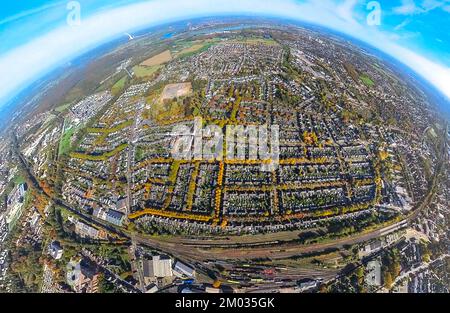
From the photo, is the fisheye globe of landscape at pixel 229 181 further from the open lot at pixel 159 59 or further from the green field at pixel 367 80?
the open lot at pixel 159 59

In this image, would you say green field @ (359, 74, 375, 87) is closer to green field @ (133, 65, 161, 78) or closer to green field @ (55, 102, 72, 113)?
green field @ (133, 65, 161, 78)

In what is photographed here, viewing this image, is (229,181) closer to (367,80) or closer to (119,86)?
(119,86)

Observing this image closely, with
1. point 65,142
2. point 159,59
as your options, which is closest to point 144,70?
point 159,59

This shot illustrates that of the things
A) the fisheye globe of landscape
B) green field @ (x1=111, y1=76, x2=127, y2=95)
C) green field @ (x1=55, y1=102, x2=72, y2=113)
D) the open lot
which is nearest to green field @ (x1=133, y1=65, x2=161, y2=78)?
the fisheye globe of landscape

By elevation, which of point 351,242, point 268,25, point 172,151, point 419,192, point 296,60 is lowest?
point 351,242
